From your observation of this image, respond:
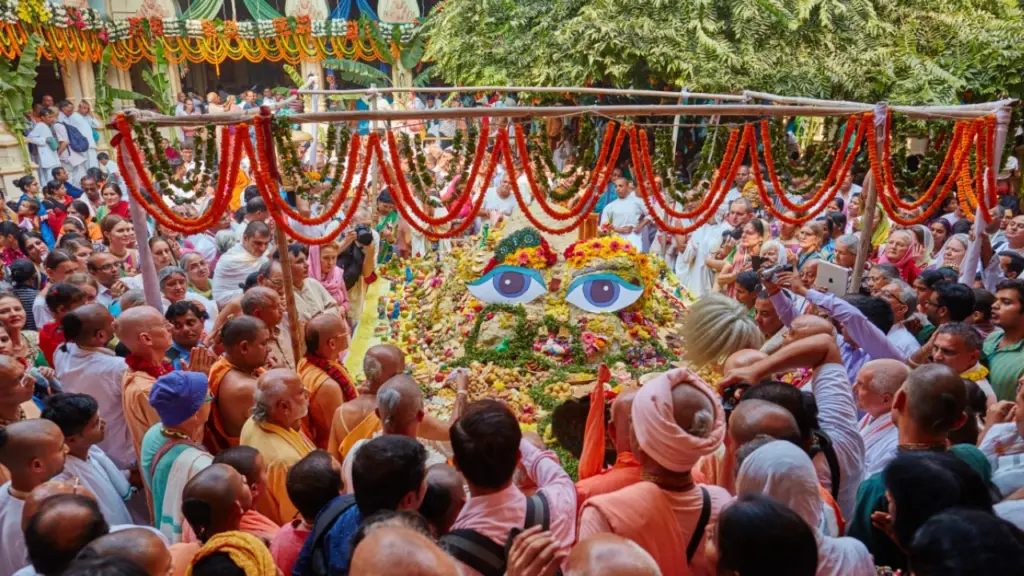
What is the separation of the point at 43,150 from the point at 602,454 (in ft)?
52.1

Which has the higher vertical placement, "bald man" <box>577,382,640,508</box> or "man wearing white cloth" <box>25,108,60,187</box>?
"man wearing white cloth" <box>25,108,60,187</box>

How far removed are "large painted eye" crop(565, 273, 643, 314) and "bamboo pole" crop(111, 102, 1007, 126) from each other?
158 cm

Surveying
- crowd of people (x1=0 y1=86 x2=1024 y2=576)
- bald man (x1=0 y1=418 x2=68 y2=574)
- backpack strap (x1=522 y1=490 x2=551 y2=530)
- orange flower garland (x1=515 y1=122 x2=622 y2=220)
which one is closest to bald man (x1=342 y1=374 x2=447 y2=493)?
crowd of people (x1=0 y1=86 x2=1024 y2=576)

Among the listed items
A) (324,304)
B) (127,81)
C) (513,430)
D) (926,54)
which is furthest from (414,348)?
(127,81)

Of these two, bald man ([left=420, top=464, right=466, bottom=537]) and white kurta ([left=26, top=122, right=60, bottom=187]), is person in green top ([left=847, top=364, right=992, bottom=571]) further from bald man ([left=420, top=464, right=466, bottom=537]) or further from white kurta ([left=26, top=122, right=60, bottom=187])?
white kurta ([left=26, top=122, right=60, bottom=187])

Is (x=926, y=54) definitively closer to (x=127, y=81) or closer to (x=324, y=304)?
(x=324, y=304)

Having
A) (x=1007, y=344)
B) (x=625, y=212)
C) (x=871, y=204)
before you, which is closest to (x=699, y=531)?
(x=1007, y=344)

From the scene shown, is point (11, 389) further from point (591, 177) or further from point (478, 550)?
point (591, 177)

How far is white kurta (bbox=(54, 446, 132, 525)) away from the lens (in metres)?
3.00

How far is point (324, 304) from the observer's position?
19.2ft

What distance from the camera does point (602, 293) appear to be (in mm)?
6312

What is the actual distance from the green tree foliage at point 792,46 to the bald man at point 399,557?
33.6ft

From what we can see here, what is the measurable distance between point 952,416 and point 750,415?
0.79 m

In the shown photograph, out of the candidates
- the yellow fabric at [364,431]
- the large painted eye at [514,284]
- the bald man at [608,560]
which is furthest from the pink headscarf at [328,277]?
the bald man at [608,560]
